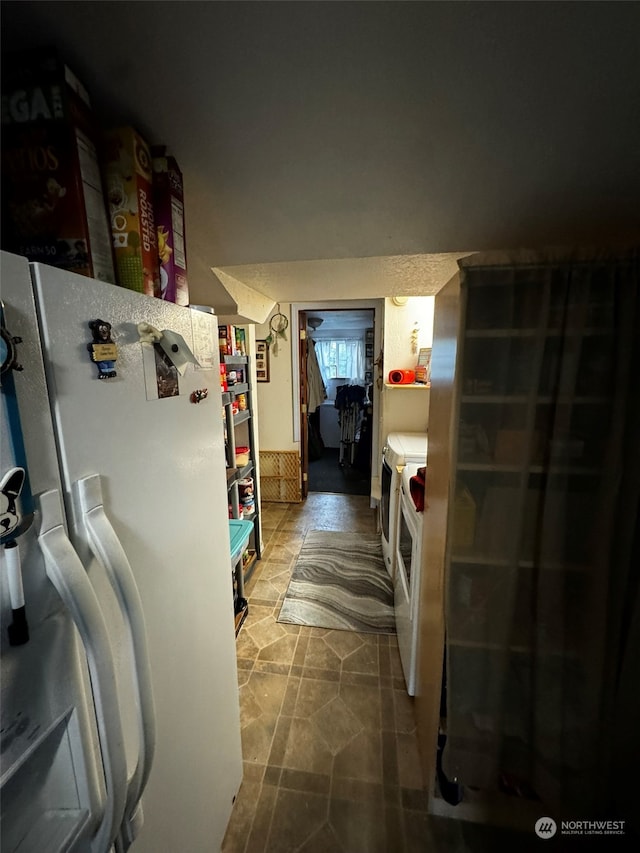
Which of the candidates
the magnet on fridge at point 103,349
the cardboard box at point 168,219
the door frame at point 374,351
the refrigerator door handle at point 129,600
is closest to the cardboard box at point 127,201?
the cardboard box at point 168,219

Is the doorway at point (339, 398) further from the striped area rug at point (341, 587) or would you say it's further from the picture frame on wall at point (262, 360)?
the striped area rug at point (341, 587)

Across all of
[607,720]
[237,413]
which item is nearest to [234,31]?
[237,413]

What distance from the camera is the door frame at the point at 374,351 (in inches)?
125

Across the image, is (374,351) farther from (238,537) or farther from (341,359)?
(341,359)

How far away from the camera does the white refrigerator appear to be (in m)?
0.39

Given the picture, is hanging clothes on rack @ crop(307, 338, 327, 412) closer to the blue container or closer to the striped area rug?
the striped area rug

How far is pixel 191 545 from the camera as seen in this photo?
2.57ft

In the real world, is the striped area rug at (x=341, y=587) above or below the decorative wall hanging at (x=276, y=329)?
below

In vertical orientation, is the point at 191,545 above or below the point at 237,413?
below

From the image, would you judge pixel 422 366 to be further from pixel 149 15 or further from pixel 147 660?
pixel 147 660

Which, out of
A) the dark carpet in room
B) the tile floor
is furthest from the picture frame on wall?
the tile floor

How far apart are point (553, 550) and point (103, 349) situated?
120 centimetres

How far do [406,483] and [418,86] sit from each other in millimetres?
1469

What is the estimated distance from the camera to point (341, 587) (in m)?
2.23
